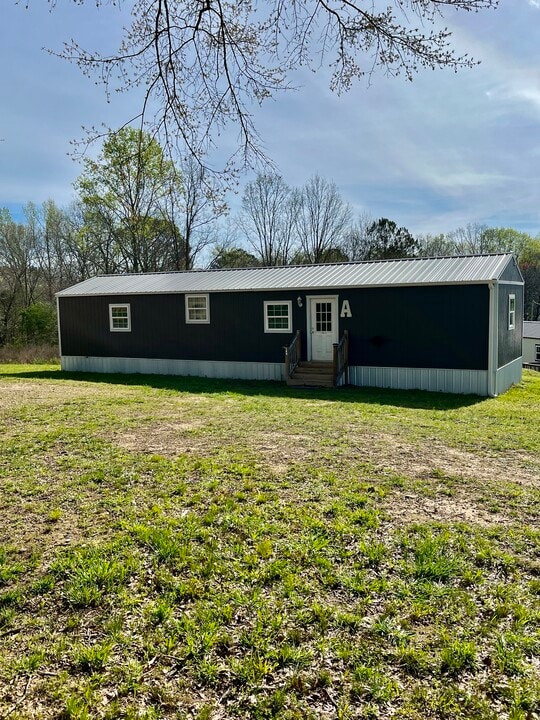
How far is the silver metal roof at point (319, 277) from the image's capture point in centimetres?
1300

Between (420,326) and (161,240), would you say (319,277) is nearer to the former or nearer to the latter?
(420,326)

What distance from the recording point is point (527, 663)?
2.54m

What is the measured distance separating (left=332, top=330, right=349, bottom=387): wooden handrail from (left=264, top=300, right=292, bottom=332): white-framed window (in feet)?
5.90

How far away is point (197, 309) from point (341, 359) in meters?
5.23

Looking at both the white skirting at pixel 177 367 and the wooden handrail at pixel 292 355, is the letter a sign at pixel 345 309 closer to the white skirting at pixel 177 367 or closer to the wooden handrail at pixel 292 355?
the wooden handrail at pixel 292 355

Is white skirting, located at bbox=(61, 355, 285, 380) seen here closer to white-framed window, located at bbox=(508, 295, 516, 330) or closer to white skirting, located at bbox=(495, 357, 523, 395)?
white skirting, located at bbox=(495, 357, 523, 395)

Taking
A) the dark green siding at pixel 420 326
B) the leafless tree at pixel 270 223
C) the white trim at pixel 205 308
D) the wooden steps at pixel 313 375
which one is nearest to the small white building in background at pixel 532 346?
the leafless tree at pixel 270 223

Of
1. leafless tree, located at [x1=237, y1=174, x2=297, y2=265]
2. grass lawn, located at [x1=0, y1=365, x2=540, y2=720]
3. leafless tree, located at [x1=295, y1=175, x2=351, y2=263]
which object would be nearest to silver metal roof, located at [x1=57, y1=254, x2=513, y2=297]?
grass lawn, located at [x1=0, y1=365, x2=540, y2=720]

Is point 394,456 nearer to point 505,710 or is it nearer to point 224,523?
point 224,523

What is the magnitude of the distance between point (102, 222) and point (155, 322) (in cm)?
1550

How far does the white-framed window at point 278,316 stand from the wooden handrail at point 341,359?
1.80 metres

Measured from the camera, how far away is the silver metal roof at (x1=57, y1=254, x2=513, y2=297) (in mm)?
13000

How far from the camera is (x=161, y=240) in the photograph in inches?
1204

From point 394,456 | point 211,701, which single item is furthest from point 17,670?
point 394,456
